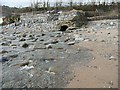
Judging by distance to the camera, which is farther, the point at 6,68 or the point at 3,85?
the point at 6,68

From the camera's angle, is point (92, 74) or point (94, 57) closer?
point (92, 74)

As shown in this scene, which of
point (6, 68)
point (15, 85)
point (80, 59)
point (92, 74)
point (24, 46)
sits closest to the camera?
point (15, 85)

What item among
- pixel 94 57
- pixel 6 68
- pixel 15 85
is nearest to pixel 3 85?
pixel 15 85

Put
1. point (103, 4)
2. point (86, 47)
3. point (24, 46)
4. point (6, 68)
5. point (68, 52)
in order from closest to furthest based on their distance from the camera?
point (6, 68) → point (68, 52) → point (86, 47) → point (24, 46) → point (103, 4)

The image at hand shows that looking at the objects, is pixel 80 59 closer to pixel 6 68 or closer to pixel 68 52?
pixel 68 52

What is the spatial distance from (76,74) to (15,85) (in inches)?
54.8

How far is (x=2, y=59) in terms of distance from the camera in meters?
7.78

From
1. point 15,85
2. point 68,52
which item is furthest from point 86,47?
point 15,85

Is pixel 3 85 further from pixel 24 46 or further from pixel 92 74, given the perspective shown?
pixel 24 46

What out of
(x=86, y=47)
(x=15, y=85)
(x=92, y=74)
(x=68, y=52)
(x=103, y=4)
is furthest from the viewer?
(x=103, y=4)

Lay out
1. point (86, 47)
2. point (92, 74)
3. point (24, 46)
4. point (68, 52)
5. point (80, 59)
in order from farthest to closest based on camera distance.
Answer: point (24, 46)
point (86, 47)
point (68, 52)
point (80, 59)
point (92, 74)

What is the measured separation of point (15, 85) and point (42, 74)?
0.88 metres

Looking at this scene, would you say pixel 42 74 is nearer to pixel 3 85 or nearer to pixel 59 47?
pixel 3 85

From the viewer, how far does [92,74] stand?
5914 mm
